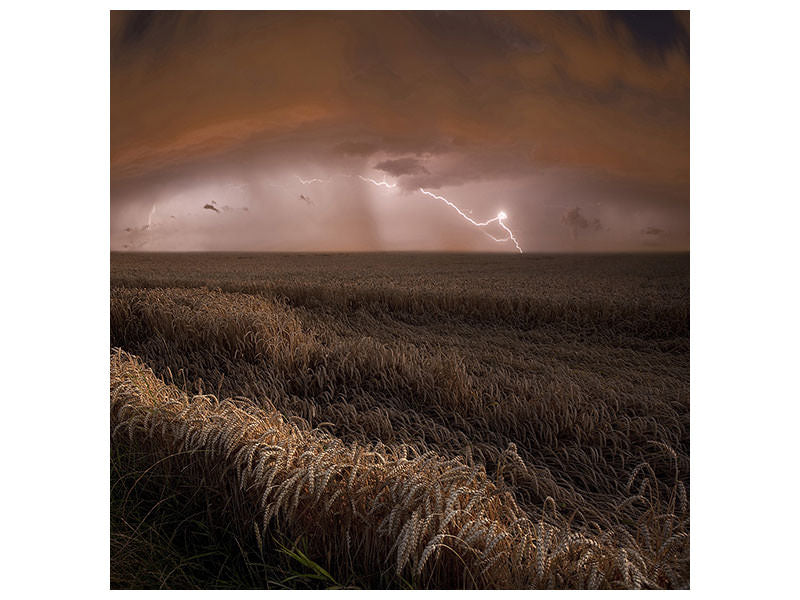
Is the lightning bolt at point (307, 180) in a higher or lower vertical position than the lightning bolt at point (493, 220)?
higher

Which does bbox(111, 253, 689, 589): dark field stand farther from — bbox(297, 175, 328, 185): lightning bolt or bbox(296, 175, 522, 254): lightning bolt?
bbox(297, 175, 328, 185): lightning bolt

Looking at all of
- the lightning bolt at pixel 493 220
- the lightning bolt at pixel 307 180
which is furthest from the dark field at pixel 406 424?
the lightning bolt at pixel 307 180

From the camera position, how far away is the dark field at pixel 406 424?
1458 millimetres

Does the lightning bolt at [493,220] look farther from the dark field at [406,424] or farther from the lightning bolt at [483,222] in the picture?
the dark field at [406,424]

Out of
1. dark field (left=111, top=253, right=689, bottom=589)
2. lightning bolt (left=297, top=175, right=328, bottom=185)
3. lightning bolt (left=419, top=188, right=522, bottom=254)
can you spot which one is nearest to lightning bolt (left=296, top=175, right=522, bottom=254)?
lightning bolt (left=419, top=188, right=522, bottom=254)

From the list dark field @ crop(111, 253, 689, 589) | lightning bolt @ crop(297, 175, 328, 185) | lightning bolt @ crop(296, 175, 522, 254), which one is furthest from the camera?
lightning bolt @ crop(297, 175, 328, 185)

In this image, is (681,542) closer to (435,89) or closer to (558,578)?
(558,578)

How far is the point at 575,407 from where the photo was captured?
2207 millimetres

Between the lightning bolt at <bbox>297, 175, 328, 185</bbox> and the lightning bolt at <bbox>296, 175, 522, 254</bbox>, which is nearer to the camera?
the lightning bolt at <bbox>296, 175, 522, 254</bbox>

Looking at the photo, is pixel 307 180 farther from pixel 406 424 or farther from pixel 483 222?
pixel 406 424

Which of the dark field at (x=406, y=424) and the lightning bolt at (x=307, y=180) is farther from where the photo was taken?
the lightning bolt at (x=307, y=180)

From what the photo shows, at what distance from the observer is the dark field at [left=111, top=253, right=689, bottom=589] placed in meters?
1.46
